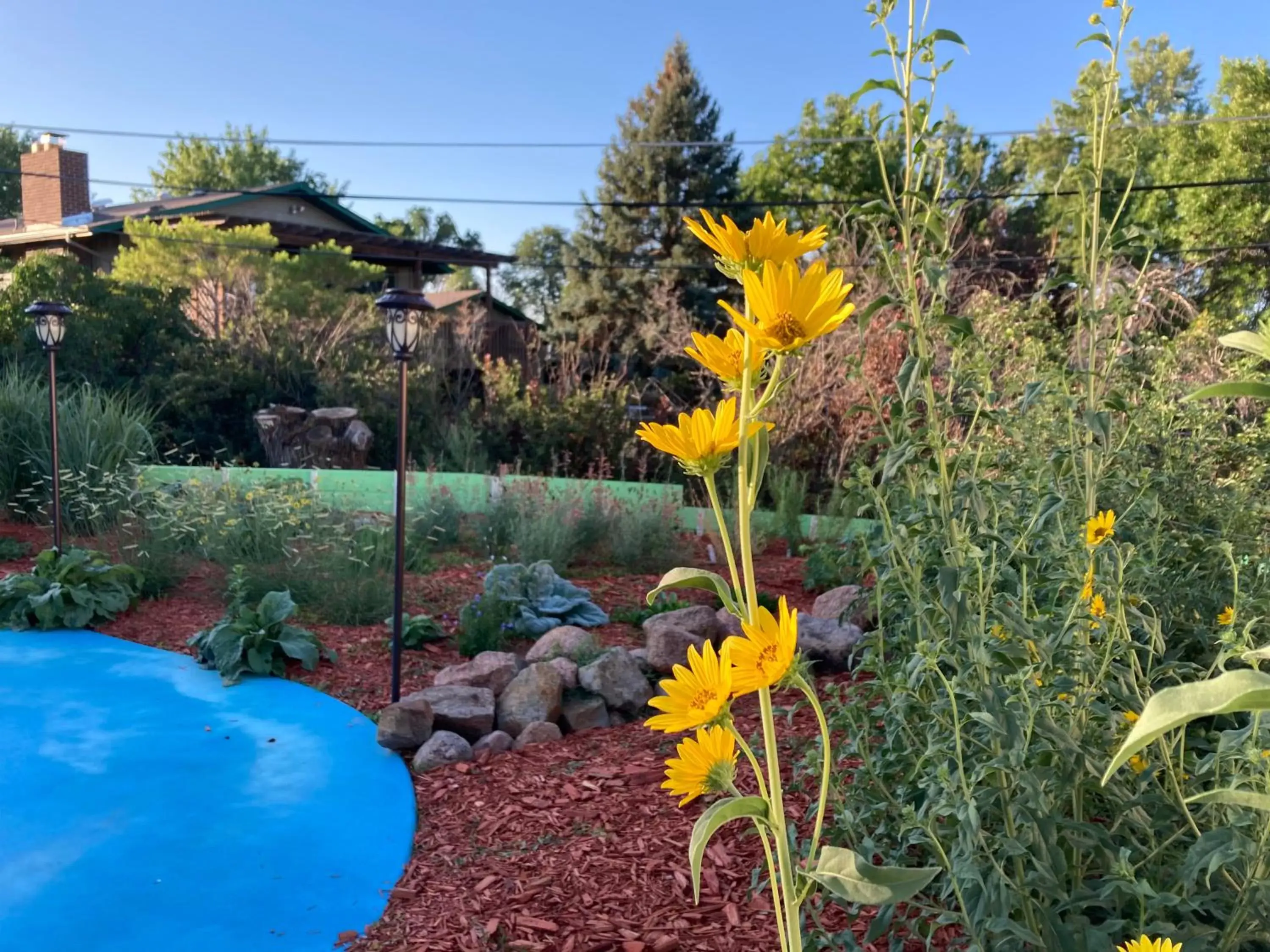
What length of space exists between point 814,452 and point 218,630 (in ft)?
19.6

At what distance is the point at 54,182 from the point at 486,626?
20.1 m

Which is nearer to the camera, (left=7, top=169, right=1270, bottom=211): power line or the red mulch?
the red mulch

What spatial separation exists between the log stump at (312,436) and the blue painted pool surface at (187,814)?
6.38m

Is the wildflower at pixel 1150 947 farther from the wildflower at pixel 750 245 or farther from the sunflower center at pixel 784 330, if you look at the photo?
the wildflower at pixel 750 245

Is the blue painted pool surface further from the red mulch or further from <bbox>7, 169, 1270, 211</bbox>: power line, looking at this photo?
<bbox>7, 169, 1270, 211</bbox>: power line

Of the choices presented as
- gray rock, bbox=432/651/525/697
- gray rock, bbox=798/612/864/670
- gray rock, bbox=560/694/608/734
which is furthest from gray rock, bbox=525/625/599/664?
gray rock, bbox=798/612/864/670

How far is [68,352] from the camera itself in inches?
413

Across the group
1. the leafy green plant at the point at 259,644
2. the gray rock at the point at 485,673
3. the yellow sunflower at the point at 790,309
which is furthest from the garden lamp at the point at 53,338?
the yellow sunflower at the point at 790,309

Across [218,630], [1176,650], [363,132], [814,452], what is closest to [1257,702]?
[1176,650]

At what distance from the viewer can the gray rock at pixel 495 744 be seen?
11.8 ft

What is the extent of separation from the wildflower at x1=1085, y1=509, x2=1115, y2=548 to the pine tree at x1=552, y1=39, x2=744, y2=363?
1956 centimetres

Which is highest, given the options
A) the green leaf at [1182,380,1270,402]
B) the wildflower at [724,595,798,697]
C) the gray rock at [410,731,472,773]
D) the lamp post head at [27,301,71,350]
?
the lamp post head at [27,301,71,350]

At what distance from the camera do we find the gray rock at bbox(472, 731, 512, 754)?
11.8 ft

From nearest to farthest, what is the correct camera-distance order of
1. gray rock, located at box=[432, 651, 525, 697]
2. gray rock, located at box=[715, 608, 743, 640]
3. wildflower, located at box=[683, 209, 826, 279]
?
1. wildflower, located at box=[683, 209, 826, 279]
2. gray rock, located at box=[432, 651, 525, 697]
3. gray rock, located at box=[715, 608, 743, 640]
